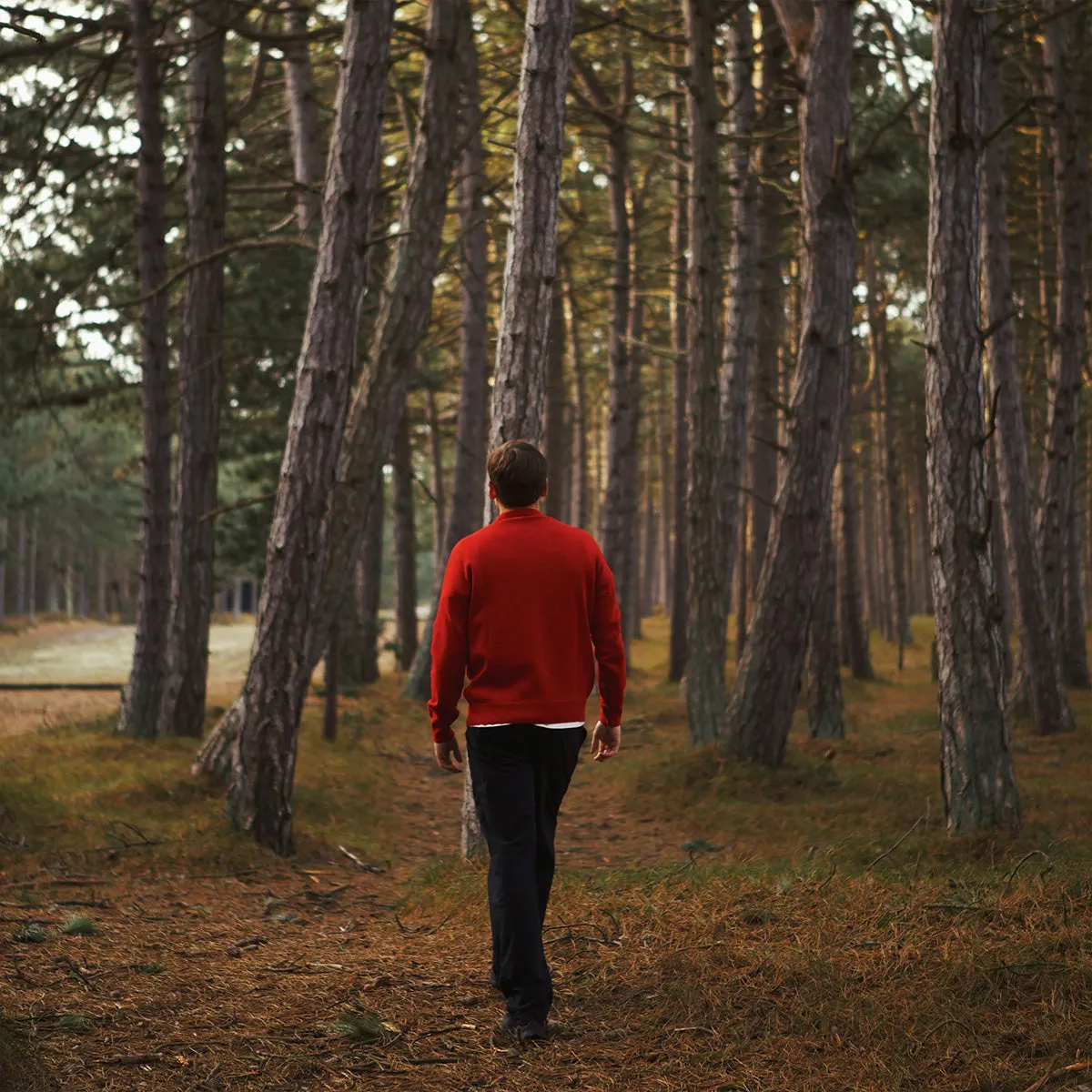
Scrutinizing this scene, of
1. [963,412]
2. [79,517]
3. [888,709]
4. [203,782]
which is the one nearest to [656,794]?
[203,782]

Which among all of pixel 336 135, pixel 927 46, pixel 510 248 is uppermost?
pixel 927 46

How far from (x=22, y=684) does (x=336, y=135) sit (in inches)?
560

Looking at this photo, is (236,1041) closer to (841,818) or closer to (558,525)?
(558,525)

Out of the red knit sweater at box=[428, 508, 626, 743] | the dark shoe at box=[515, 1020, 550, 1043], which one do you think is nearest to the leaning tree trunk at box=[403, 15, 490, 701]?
the red knit sweater at box=[428, 508, 626, 743]

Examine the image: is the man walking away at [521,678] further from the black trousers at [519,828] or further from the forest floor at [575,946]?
the forest floor at [575,946]

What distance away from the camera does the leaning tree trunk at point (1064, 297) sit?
14234 mm

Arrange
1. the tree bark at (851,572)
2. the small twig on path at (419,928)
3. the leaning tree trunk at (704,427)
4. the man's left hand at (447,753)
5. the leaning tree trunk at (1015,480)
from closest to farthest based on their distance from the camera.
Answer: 1. the man's left hand at (447,753)
2. the small twig on path at (419,928)
3. the leaning tree trunk at (704,427)
4. the leaning tree trunk at (1015,480)
5. the tree bark at (851,572)

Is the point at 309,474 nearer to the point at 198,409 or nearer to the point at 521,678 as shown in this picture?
the point at 521,678

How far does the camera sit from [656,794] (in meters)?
10.4

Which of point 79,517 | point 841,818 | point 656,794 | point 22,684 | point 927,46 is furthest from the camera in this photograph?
point 79,517

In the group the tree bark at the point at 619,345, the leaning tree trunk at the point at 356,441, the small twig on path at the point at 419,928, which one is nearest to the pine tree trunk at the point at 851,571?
the tree bark at the point at 619,345

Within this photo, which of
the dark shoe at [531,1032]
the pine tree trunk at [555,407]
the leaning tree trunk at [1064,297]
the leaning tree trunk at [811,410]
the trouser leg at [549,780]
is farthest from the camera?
the pine tree trunk at [555,407]

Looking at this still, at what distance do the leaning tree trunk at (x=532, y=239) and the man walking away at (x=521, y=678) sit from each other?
2.85 m

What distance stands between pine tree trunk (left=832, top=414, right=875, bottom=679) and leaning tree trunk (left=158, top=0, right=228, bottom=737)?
31.4ft
